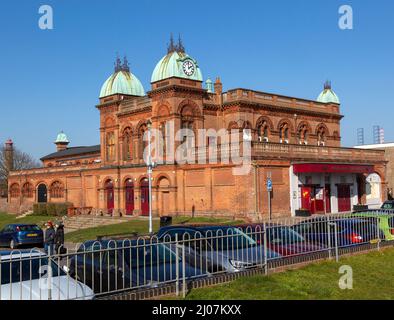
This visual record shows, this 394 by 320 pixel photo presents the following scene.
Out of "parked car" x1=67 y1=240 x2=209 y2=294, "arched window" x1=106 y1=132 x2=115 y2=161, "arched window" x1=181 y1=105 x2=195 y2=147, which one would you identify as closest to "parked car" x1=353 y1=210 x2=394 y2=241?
"parked car" x1=67 y1=240 x2=209 y2=294

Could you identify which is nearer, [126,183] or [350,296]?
[350,296]

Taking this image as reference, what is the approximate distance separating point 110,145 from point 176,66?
37.9 ft

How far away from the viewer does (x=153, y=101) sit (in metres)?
36.8

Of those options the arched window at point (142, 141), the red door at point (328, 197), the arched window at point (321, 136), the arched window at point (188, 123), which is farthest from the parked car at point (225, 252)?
the arched window at point (321, 136)

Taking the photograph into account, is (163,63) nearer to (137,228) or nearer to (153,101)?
(153,101)

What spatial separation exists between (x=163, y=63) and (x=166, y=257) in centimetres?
2778

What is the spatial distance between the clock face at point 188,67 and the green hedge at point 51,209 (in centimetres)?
1913

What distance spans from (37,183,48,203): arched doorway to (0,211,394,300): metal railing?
133 ft

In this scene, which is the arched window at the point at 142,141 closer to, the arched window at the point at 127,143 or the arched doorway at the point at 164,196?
the arched window at the point at 127,143

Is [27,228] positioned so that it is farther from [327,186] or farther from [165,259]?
[327,186]

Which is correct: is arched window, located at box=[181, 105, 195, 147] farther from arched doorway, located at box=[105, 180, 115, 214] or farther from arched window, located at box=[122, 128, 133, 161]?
arched doorway, located at box=[105, 180, 115, 214]

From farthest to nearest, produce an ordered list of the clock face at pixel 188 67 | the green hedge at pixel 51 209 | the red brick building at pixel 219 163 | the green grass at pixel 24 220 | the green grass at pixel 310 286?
the green hedge at pixel 51 209
the green grass at pixel 24 220
the clock face at pixel 188 67
the red brick building at pixel 219 163
the green grass at pixel 310 286

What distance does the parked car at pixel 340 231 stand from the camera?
1395 cm
